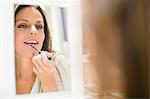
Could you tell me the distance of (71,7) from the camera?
1007 millimetres

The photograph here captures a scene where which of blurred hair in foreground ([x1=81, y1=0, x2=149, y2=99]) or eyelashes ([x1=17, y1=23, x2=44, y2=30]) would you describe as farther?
blurred hair in foreground ([x1=81, y1=0, x2=149, y2=99])

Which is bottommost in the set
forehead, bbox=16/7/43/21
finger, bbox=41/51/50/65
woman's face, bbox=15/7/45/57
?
finger, bbox=41/51/50/65

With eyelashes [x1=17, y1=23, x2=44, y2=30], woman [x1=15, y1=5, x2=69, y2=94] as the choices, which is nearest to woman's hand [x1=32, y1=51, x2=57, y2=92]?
woman [x1=15, y1=5, x2=69, y2=94]

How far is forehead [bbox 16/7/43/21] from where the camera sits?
0.92 metres

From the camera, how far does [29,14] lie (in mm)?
933

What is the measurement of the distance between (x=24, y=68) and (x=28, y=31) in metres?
0.15

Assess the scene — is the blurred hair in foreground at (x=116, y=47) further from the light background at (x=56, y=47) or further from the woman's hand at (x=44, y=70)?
the woman's hand at (x=44, y=70)

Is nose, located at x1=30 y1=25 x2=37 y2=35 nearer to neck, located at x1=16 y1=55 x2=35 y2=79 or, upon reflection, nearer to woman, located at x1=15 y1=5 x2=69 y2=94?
woman, located at x1=15 y1=5 x2=69 y2=94

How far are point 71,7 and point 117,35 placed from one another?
263 millimetres

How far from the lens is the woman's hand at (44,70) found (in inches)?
36.8

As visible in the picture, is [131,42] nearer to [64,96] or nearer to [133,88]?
→ [133,88]

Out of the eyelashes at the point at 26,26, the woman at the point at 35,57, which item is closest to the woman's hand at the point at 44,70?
the woman at the point at 35,57
